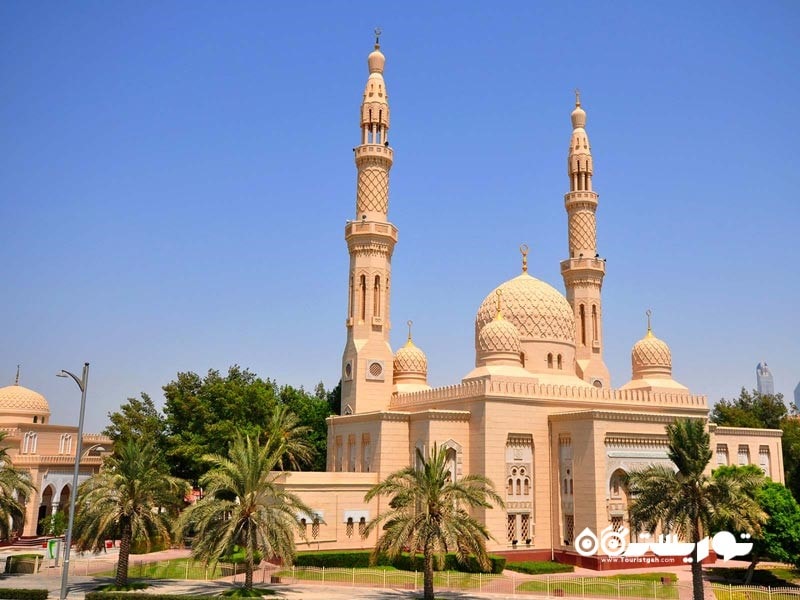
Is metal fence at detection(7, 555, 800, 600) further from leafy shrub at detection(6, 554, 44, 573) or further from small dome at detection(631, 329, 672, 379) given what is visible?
small dome at detection(631, 329, 672, 379)

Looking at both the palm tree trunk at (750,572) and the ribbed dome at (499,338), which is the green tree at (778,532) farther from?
the ribbed dome at (499,338)

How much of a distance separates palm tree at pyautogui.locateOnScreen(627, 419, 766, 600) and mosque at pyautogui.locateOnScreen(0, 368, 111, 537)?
37.5 m

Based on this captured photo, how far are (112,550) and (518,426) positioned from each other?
21403mm

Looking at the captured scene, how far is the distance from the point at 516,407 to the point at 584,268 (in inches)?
562

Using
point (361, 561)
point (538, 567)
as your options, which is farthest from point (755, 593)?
point (361, 561)

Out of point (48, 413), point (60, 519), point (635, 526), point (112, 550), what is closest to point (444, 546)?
point (635, 526)

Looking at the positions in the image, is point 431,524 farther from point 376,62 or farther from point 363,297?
point 376,62

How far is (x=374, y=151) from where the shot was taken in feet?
141

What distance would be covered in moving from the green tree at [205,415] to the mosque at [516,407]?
5366 millimetres

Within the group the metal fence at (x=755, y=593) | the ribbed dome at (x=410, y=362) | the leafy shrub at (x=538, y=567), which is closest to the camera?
the metal fence at (x=755, y=593)

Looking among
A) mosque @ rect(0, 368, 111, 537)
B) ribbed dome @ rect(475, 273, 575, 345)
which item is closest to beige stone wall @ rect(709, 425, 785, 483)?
ribbed dome @ rect(475, 273, 575, 345)

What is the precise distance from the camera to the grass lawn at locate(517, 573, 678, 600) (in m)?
25.5

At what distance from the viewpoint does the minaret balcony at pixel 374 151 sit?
43000 millimetres

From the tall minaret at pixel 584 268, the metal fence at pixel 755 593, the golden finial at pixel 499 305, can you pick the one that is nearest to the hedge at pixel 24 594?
the metal fence at pixel 755 593
